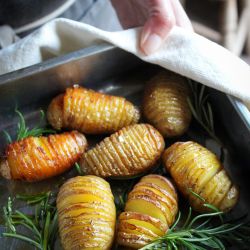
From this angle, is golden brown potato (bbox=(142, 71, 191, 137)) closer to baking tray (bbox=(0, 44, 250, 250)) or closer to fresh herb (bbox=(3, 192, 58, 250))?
baking tray (bbox=(0, 44, 250, 250))

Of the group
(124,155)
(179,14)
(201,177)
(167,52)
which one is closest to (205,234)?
(201,177)

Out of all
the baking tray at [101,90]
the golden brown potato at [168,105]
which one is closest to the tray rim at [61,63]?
the baking tray at [101,90]

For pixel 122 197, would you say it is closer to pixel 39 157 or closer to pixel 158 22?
pixel 39 157

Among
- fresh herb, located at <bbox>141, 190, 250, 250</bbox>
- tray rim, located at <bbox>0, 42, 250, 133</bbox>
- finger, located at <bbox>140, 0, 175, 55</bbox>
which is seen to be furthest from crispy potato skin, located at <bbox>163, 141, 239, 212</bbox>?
finger, located at <bbox>140, 0, 175, 55</bbox>

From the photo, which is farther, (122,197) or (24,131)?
(24,131)

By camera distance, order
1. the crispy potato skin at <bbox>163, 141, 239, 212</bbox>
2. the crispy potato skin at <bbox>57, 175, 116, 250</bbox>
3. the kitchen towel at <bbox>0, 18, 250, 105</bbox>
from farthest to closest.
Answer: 1. the kitchen towel at <bbox>0, 18, 250, 105</bbox>
2. the crispy potato skin at <bbox>163, 141, 239, 212</bbox>
3. the crispy potato skin at <bbox>57, 175, 116, 250</bbox>

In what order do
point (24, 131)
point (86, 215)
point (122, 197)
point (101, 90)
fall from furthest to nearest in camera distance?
point (101, 90) < point (24, 131) < point (122, 197) < point (86, 215)
